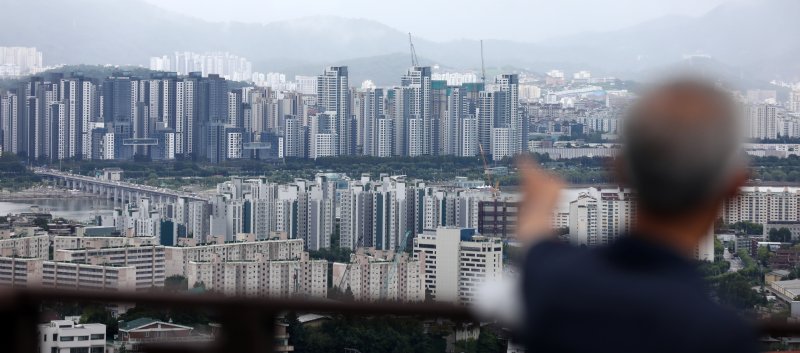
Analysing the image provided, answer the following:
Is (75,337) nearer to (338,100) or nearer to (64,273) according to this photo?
(64,273)

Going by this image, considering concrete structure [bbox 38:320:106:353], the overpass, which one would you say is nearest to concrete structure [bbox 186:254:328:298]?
the overpass

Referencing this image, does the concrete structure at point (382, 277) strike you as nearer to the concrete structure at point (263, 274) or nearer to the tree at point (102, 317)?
the concrete structure at point (263, 274)

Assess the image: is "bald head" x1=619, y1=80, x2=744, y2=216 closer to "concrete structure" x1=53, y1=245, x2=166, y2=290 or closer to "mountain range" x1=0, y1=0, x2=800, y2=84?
"concrete structure" x1=53, y1=245, x2=166, y2=290

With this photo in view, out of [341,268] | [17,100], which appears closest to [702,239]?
[341,268]

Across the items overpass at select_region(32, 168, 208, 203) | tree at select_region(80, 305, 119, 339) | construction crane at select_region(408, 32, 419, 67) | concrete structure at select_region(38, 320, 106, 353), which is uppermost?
construction crane at select_region(408, 32, 419, 67)

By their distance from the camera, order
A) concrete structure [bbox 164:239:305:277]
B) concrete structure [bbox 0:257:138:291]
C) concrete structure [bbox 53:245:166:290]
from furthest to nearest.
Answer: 1. concrete structure [bbox 164:239:305:277]
2. concrete structure [bbox 53:245:166:290]
3. concrete structure [bbox 0:257:138:291]

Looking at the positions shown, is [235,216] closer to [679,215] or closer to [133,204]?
[133,204]

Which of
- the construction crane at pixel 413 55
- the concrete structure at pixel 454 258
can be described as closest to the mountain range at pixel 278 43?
the construction crane at pixel 413 55

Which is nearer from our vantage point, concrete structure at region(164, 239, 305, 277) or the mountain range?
concrete structure at region(164, 239, 305, 277)
